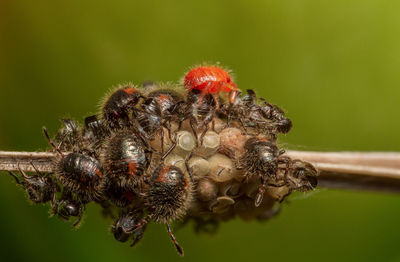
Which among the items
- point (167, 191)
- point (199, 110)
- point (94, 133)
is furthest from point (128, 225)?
point (199, 110)

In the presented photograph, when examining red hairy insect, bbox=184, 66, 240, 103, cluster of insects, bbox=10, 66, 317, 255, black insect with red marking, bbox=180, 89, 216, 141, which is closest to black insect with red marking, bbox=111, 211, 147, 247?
cluster of insects, bbox=10, 66, 317, 255

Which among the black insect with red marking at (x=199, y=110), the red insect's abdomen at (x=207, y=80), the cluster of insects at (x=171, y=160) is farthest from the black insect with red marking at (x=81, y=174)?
the red insect's abdomen at (x=207, y=80)

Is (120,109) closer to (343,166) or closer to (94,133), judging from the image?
(94,133)

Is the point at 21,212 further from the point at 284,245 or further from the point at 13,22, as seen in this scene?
the point at 284,245

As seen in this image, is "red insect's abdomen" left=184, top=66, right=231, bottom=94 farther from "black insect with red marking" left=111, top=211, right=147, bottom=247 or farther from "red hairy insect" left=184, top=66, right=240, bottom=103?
"black insect with red marking" left=111, top=211, right=147, bottom=247

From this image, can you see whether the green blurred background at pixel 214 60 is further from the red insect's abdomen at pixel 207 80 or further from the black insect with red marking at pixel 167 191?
Result: the black insect with red marking at pixel 167 191

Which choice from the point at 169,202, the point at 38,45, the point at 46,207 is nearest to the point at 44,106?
the point at 38,45

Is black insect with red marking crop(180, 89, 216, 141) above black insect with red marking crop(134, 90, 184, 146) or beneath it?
above
